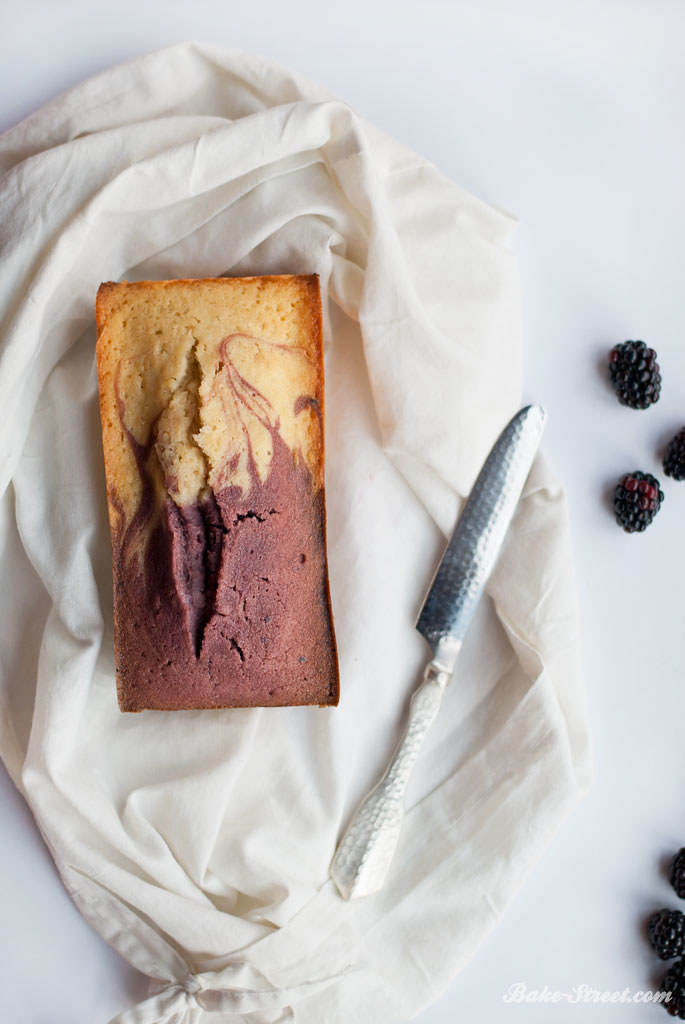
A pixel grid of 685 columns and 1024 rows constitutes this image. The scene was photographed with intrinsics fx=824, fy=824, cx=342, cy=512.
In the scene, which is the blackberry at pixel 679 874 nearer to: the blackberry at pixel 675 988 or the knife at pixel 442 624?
the blackberry at pixel 675 988

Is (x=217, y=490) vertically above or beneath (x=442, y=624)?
above

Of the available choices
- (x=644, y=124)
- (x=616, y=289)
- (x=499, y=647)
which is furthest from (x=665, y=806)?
(x=644, y=124)

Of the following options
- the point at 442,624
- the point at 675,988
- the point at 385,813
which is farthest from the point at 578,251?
the point at 675,988

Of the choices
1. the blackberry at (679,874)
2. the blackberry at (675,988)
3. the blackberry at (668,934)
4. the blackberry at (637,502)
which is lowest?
the blackberry at (675,988)

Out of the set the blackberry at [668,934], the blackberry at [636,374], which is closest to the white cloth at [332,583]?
the blackberry at [636,374]

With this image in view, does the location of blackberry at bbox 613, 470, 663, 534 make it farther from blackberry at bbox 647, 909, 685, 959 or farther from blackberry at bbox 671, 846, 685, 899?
blackberry at bbox 647, 909, 685, 959

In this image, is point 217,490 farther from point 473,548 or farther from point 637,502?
point 637,502
